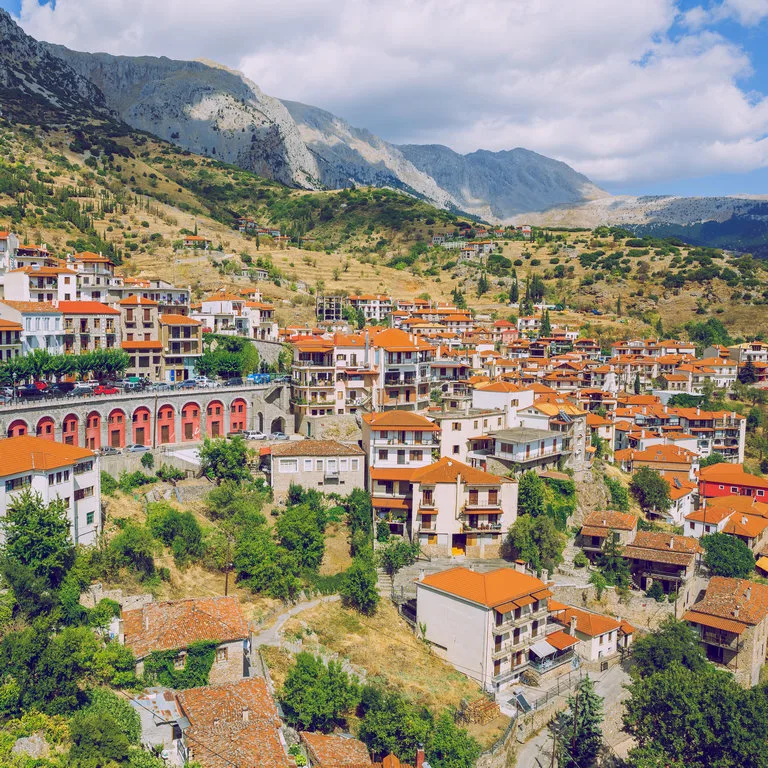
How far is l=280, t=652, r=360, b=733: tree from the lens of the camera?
993 inches

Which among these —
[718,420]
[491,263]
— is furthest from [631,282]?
[718,420]

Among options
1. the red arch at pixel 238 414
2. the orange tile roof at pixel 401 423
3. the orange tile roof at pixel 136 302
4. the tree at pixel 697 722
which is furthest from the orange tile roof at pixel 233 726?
the orange tile roof at pixel 136 302

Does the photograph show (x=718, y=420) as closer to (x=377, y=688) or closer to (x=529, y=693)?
(x=529, y=693)

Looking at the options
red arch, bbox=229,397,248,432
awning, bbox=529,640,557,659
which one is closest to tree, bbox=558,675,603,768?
awning, bbox=529,640,557,659

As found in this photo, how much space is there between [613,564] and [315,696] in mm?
23220

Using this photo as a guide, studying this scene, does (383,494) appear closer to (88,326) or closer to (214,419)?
(214,419)

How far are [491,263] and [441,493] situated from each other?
99.6m

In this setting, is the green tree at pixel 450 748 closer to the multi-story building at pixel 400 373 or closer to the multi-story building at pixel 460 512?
the multi-story building at pixel 460 512

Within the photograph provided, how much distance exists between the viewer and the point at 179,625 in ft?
82.0

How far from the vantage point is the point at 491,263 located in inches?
5281

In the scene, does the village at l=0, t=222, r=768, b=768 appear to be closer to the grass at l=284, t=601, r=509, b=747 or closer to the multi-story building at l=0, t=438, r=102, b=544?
the multi-story building at l=0, t=438, r=102, b=544

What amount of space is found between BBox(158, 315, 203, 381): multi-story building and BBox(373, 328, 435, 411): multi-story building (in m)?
15.4

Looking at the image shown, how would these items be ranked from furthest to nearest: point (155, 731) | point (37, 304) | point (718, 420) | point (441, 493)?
point (718, 420) < point (37, 304) < point (441, 493) < point (155, 731)

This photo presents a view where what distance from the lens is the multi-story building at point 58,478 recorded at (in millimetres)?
29047
